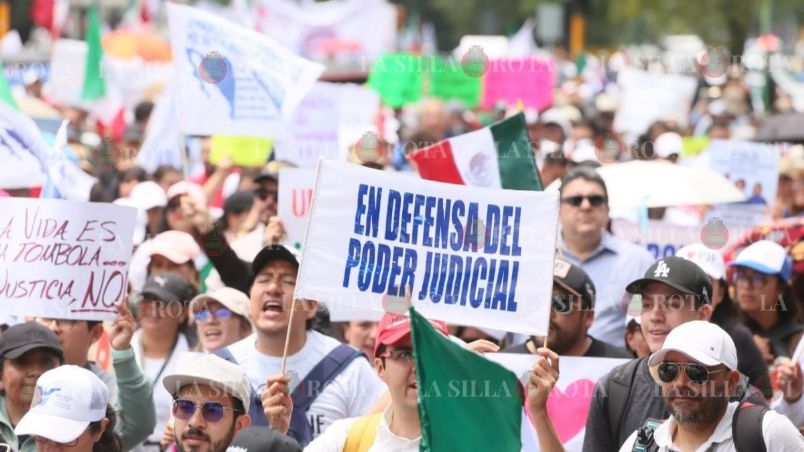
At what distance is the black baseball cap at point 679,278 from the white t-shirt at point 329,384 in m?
1.16

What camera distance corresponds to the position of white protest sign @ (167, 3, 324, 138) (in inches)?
464

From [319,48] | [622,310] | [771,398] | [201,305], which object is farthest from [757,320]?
[319,48]

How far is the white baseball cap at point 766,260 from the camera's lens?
371 inches

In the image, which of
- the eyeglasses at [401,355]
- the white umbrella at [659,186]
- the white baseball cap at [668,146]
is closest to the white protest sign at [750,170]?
the white baseball cap at [668,146]

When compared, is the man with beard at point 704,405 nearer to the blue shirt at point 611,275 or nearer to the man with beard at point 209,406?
the man with beard at point 209,406

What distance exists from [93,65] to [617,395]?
13.9 meters

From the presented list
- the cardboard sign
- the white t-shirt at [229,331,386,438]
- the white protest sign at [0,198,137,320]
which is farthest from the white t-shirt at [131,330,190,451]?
the cardboard sign

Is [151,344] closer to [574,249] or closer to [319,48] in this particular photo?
[574,249]

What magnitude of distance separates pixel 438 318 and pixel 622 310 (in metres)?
2.38

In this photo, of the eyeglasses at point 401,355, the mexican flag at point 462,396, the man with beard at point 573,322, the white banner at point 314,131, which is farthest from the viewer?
the white banner at point 314,131

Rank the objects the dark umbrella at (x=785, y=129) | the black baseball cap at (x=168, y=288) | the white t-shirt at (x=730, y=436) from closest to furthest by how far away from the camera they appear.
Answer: the white t-shirt at (x=730, y=436) → the black baseball cap at (x=168, y=288) → the dark umbrella at (x=785, y=129)

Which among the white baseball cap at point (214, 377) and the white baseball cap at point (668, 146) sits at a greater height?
the white baseball cap at point (668, 146)

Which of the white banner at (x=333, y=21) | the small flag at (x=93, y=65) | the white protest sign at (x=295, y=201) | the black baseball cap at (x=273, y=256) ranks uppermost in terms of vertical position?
the white banner at (x=333, y=21)

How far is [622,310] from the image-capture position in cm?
930
